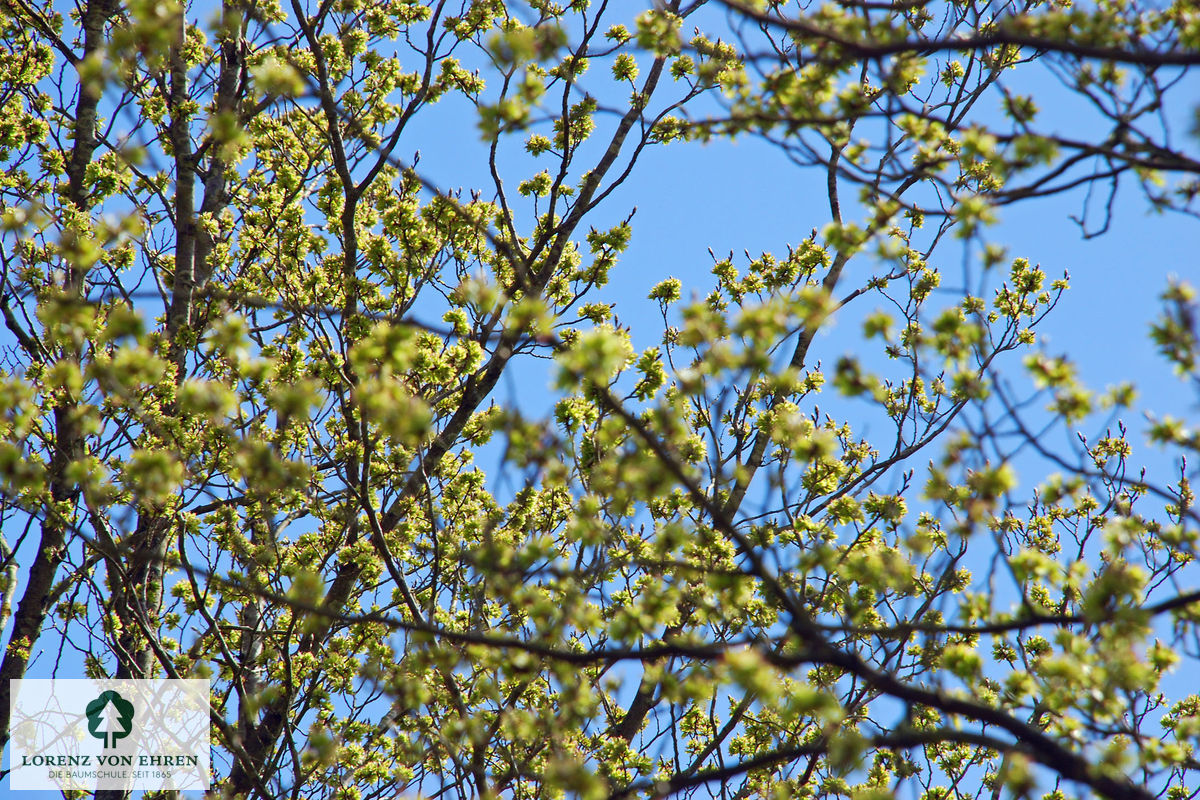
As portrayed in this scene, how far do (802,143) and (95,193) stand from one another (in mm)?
6656

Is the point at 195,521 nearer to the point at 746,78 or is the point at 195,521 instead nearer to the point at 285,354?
the point at 285,354

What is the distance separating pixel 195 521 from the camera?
627 cm

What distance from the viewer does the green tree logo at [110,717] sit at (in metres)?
6.79

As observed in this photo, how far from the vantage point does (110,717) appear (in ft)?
22.6

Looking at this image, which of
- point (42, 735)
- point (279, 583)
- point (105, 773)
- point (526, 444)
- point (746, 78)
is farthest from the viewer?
point (42, 735)

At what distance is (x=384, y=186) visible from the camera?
7.19 meters

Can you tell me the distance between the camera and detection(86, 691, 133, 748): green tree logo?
6.79 m

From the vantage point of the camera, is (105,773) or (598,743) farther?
(105,773)

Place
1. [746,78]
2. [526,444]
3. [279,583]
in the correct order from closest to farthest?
[526,444], [746,78], [279,583]

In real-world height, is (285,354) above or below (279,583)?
above

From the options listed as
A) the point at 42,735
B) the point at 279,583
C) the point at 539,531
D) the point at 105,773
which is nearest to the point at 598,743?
the point at 539,531

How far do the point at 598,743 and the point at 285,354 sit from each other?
3.60m

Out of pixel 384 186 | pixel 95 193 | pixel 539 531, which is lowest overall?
pixel 539 531

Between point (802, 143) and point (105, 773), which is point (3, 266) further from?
point (802, 143)
